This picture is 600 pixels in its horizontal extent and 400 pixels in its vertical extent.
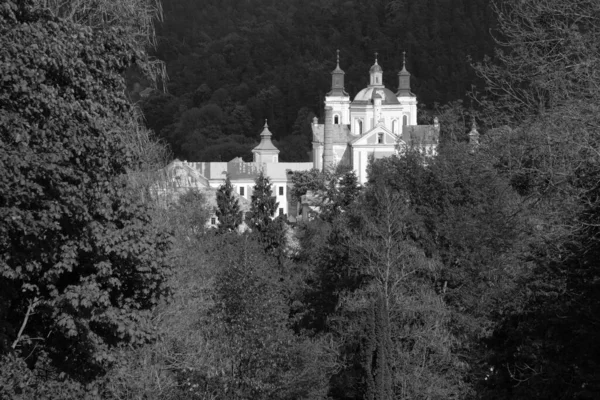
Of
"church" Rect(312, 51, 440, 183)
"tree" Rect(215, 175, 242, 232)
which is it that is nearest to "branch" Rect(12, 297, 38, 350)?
"tree" Rect(215, 175, 242, 232)

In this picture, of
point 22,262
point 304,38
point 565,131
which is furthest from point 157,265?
point 304,38

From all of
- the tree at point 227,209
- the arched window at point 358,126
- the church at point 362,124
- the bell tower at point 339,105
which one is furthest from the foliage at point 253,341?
the bell tower at point 339,105

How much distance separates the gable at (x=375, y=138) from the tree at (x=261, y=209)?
98.3 feet

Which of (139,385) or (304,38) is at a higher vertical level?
(304,38)

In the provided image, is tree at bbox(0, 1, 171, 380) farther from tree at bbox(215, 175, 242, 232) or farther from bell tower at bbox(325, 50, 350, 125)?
bell tower at bbox(325, 50, 350, 125)

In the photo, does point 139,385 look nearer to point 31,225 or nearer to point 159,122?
point 31,225

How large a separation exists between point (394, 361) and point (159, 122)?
130m

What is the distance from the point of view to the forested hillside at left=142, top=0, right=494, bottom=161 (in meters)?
150

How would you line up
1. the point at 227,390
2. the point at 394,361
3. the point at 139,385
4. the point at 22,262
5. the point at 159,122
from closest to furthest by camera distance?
the point at 22,262
the point at 139,385
the point at 227,390
the point at 394,361
the point at 159,122

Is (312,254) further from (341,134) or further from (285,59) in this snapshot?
(285,59)

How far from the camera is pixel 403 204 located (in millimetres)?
30141

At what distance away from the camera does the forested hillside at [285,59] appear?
14975 centimetres

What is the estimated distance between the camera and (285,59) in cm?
17238

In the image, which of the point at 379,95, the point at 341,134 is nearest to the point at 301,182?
the point at 341,134
